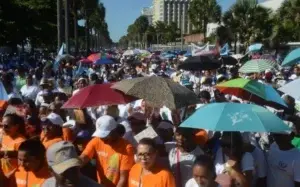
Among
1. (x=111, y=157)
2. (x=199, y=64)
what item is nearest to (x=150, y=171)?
(x=111, y=157)

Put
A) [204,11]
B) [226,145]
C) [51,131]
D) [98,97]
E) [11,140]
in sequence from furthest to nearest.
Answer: [204,11] < [98,97] < [51,131] < [11,140] < [226,145]

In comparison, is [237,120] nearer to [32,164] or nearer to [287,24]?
[32,164]

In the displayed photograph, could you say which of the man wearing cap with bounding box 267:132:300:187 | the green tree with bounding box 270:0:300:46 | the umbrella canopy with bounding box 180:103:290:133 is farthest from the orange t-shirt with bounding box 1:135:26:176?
the green tree with bounding box 270:0:300:46

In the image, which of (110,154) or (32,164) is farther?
(110,154)

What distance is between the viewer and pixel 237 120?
4832 mm

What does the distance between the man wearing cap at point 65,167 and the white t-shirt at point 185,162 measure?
1.58m

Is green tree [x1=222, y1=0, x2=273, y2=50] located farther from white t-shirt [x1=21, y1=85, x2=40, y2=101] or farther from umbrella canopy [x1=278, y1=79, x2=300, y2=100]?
umbrella canopy [x1=278, y1=79, x2=300, y2=100]

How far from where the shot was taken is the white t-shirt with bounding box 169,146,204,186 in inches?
200

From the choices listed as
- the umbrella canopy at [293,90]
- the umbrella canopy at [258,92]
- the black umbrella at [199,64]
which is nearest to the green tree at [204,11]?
the black umbrella at [199,64]

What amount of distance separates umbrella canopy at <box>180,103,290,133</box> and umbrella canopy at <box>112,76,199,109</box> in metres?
1.03

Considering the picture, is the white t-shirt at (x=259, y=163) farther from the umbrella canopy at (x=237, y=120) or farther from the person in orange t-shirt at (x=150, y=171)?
the person in orange t-shirt at (x=150, y=171)

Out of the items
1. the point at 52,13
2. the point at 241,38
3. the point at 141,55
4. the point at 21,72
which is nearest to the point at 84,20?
the point at 52,13

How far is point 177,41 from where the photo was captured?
4791 inches

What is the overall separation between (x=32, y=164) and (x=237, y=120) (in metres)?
1.77
